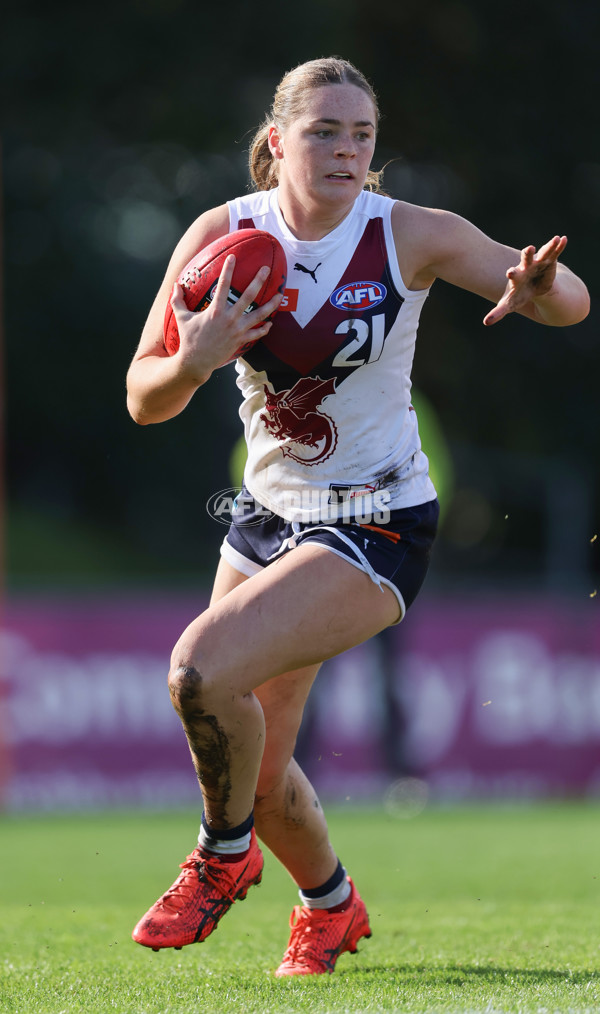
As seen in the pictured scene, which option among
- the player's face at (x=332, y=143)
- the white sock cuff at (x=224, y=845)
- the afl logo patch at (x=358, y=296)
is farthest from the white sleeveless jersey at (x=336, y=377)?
the white sock cuff at (x=224, y=845)

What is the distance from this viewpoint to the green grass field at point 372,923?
340 cm

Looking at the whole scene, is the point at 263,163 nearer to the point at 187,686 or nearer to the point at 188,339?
the point at 188,339

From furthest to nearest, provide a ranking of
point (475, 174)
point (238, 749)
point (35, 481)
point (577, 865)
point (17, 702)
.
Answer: point (35, 481), point (475, 174), point (17, 702), point (577, 865), point (238, 749)

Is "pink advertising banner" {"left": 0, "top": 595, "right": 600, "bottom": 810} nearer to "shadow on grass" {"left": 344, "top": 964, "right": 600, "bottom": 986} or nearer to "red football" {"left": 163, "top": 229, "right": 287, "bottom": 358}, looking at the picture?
"shadow on grass" {"left": 344, "top": 964, "right": 600, "bottom": 986}

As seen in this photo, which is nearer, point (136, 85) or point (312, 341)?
point (312, 341)

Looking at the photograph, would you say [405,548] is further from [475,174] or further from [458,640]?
[475,174]

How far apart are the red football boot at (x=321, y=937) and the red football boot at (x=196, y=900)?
0.43m

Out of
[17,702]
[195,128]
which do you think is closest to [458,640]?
[17,702]

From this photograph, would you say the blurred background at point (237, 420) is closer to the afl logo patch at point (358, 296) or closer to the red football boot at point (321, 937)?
the red football boot at point (321, 937)

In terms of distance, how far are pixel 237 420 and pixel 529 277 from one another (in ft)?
55.6

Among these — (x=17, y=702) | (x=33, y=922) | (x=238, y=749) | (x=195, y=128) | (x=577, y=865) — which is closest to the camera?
(x=238, y=749)

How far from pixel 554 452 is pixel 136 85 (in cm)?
877

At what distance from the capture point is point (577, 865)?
285 inches

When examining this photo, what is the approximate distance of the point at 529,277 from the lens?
3471 millimetres
